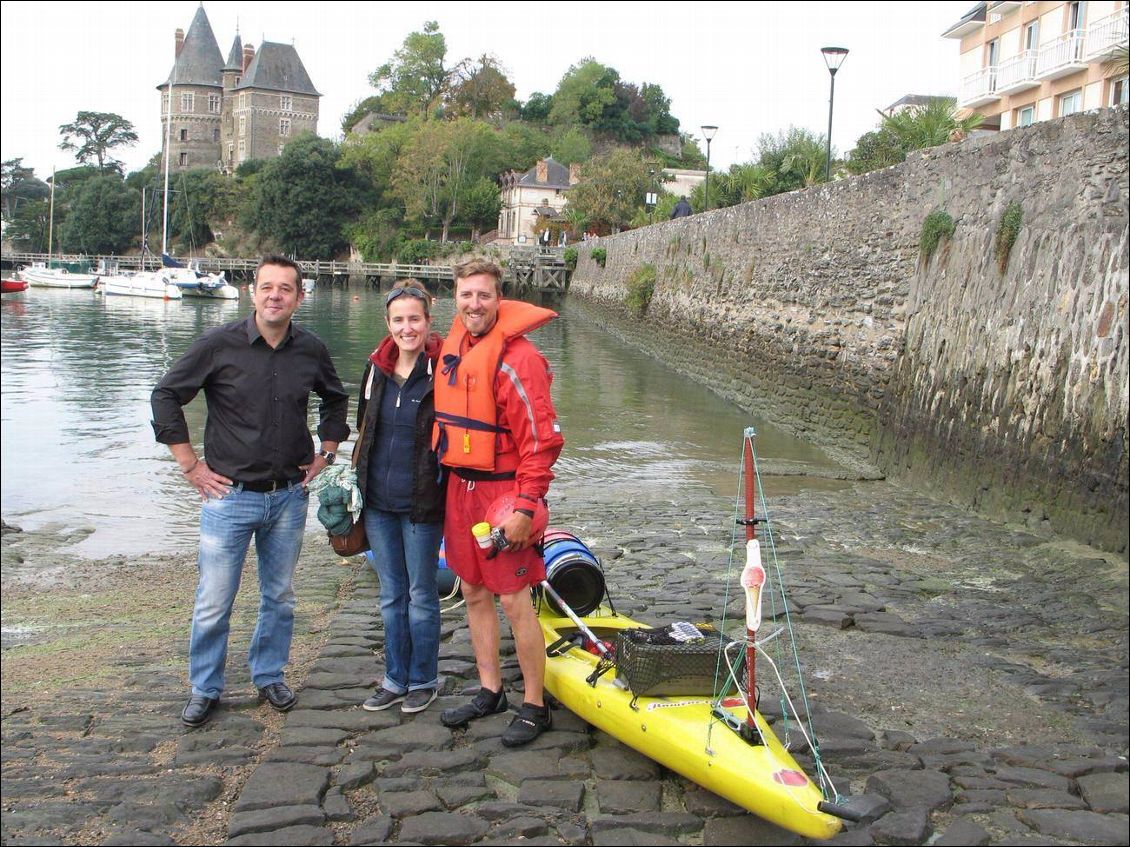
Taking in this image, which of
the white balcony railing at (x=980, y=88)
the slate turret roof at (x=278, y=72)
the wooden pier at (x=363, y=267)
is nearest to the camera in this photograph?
the white balcony railing at (x=980, y=88)

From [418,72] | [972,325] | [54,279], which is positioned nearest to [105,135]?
[54,279]

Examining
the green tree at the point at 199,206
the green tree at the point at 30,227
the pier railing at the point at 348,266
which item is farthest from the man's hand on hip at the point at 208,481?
the green tree at the point at 199,206

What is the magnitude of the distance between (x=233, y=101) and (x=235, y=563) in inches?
4389

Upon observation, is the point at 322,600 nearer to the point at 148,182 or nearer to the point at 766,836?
the point at 766,836

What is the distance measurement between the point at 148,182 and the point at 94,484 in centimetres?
9073

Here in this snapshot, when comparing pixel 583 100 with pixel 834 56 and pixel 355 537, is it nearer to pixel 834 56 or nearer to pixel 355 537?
pixel 834 56

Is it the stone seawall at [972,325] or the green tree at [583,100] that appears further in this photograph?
the green tree at [583,100]

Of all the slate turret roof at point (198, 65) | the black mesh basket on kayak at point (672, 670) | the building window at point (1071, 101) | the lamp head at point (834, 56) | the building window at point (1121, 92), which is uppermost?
the slate turret roof at point (198, 65)

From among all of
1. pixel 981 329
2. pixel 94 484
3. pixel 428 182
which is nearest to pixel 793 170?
pixel 981 329

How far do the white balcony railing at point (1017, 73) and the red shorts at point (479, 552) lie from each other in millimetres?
32395

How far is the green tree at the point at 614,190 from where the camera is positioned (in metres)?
62.9

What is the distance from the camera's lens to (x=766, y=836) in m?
3.58

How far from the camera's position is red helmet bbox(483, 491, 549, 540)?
13.4 ft

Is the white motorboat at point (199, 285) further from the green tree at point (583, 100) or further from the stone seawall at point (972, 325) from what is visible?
the green tree at point (583, 100)
